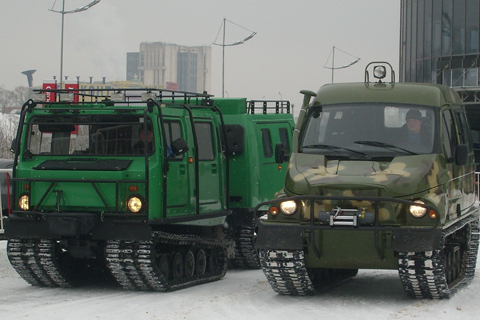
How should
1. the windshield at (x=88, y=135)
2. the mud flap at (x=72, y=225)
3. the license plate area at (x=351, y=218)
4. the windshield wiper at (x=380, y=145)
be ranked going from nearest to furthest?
the license plate area at (x=351, y=218) < the windshield wiper at (x=380, y=145) < the mud flap at (x=72, y=225) < the windshield at (x=88, y=135)

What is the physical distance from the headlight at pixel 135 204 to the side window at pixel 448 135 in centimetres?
418

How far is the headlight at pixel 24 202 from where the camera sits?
12.3m

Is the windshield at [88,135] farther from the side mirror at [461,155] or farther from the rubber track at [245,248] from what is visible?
the side mirror at [461,155]

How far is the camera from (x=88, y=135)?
12695 mm

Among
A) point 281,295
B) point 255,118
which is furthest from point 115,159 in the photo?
point 255,118

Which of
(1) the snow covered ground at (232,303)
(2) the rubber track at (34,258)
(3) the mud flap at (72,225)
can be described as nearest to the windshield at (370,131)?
(1) the snow covered ground at (232,303)

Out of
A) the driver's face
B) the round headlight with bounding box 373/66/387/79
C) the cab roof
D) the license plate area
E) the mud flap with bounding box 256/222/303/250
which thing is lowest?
the mud flap with bounding box 256/222/303/250

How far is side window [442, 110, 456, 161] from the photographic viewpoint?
1146 centimetres

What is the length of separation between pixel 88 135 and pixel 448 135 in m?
5.18

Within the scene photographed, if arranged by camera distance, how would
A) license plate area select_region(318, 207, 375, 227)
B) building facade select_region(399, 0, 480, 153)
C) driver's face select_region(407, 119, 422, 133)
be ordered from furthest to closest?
building facade select_region(399, 0, 480, 153), driver's face select_region(407, 119, 422, 133), license plate area select_region(318, 207, 375, 227)

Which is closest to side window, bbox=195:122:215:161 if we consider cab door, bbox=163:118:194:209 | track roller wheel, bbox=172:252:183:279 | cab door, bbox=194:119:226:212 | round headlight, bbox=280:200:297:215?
cab door, bbox=194:119:226:212

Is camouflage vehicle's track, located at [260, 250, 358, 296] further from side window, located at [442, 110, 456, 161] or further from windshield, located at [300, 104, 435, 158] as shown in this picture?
side window, located at [442, 110, 456, 161]

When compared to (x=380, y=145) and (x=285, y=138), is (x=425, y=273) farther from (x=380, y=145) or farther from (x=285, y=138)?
(x=285, y=138)

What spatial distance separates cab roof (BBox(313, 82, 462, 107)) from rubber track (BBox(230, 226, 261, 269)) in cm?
438
